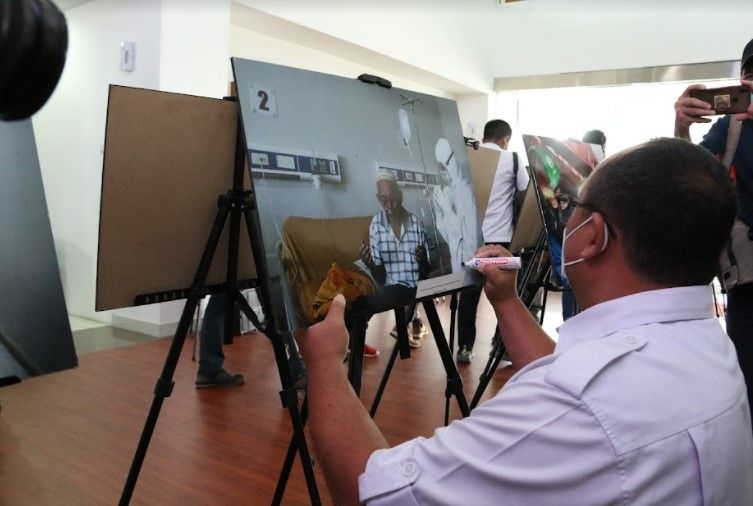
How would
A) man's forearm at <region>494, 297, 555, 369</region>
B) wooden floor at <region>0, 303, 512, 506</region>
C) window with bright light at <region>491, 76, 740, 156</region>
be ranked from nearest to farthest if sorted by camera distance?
man's forearm at <region>494, 297, 555, 369</region>, wooden floor at <region>0, 303, 512, 506</region>, window with bright light at <region>491, 76, 740, 156</region>

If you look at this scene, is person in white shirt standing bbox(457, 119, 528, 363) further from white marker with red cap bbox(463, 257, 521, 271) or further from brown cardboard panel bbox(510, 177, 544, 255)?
white marker with red cap bbox(463, 257, 521, 271)

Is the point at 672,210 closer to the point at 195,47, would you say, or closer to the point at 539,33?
the point at 195,47

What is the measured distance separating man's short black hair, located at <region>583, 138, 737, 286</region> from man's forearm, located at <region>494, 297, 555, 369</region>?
510mm

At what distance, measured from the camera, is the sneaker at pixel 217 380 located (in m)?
3.15

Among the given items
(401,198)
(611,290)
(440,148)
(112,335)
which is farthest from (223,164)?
(112,335)

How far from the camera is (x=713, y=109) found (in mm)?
1586

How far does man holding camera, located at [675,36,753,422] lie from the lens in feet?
4.83

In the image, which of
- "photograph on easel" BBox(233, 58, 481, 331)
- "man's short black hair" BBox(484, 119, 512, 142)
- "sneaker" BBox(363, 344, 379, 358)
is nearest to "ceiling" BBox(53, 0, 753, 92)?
"man's short black hair" BBox(484, 119, 512, 142)

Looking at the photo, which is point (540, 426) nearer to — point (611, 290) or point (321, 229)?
point (611, 290)

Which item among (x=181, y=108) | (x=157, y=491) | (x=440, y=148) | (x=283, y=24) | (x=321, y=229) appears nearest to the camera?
(x=321, y=229)

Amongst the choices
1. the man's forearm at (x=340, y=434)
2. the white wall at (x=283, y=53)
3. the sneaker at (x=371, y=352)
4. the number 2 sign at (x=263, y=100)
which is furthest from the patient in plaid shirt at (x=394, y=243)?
the white wall at (x=283, y=53)

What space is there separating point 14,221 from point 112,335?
3170 mm

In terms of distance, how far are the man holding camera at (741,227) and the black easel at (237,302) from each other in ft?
3.70

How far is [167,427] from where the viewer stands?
261 cm
